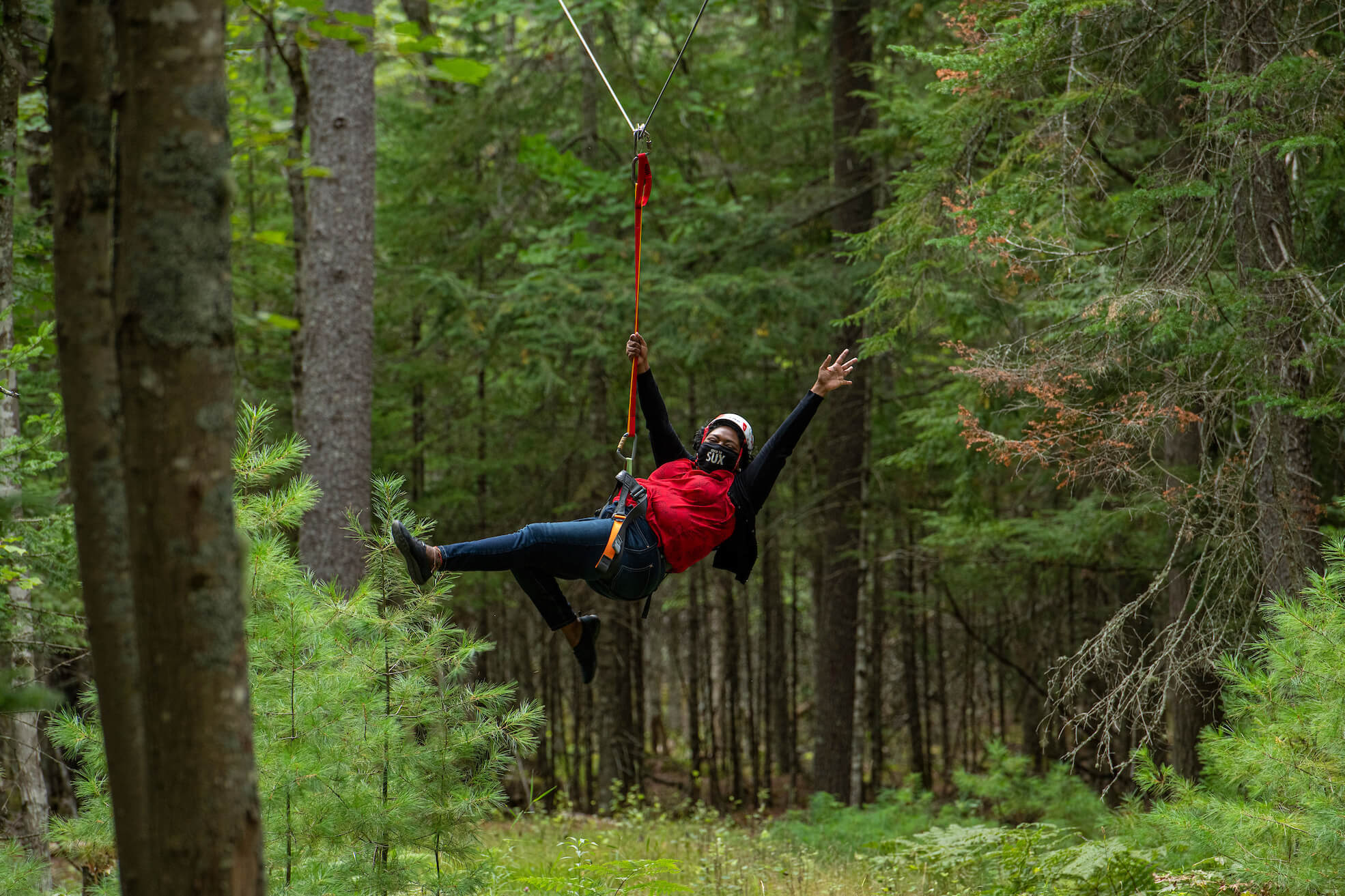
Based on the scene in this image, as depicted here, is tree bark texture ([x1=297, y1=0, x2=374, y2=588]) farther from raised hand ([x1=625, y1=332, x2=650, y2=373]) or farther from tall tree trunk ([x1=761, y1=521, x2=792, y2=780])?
tall tree trunk ([x1=761, y1=521, x2=792, y2=780])

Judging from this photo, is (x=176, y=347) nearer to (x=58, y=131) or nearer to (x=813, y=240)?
(x=58, y=131)

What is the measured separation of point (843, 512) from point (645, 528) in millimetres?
8354

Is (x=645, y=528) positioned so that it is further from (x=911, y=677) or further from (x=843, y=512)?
(x=911, y=677)

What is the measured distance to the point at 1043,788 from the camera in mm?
11172

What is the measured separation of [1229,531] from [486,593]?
10328 millimetres

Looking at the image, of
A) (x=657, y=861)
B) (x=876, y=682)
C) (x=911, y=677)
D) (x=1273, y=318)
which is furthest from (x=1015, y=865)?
(x=911, y=677)

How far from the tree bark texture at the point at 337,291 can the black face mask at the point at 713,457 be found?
4045 millimetres

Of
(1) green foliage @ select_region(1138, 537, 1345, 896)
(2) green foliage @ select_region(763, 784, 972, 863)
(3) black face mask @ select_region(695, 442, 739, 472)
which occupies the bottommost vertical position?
(2) green foliage @ select_region(763, 784, 972, 863)

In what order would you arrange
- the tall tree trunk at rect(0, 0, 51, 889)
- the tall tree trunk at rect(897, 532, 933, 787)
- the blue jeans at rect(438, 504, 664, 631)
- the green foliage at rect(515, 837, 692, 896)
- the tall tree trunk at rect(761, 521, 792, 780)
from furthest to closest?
the tall tree trunk at rect(761, 521, 792, 780), the tall tree trunk at rect(897, 532, 933, 787), the tall tree trunk at rect(0, 0, 51, 889), the green foliage at rect(515, 837, 692, 896), the blue jeans at rect(438, 504, 664, 631)

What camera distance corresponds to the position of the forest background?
661 cm

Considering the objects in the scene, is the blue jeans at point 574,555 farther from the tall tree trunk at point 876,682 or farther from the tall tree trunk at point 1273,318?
the tall tree trunk at point 876,682

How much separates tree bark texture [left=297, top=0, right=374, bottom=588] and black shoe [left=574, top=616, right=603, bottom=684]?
12.1ft

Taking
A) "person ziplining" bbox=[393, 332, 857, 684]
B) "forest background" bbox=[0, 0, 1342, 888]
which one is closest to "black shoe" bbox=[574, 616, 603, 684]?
"person ziplining" bbox=[393, 332, 857, 684]

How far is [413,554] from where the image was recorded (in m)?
4.53
